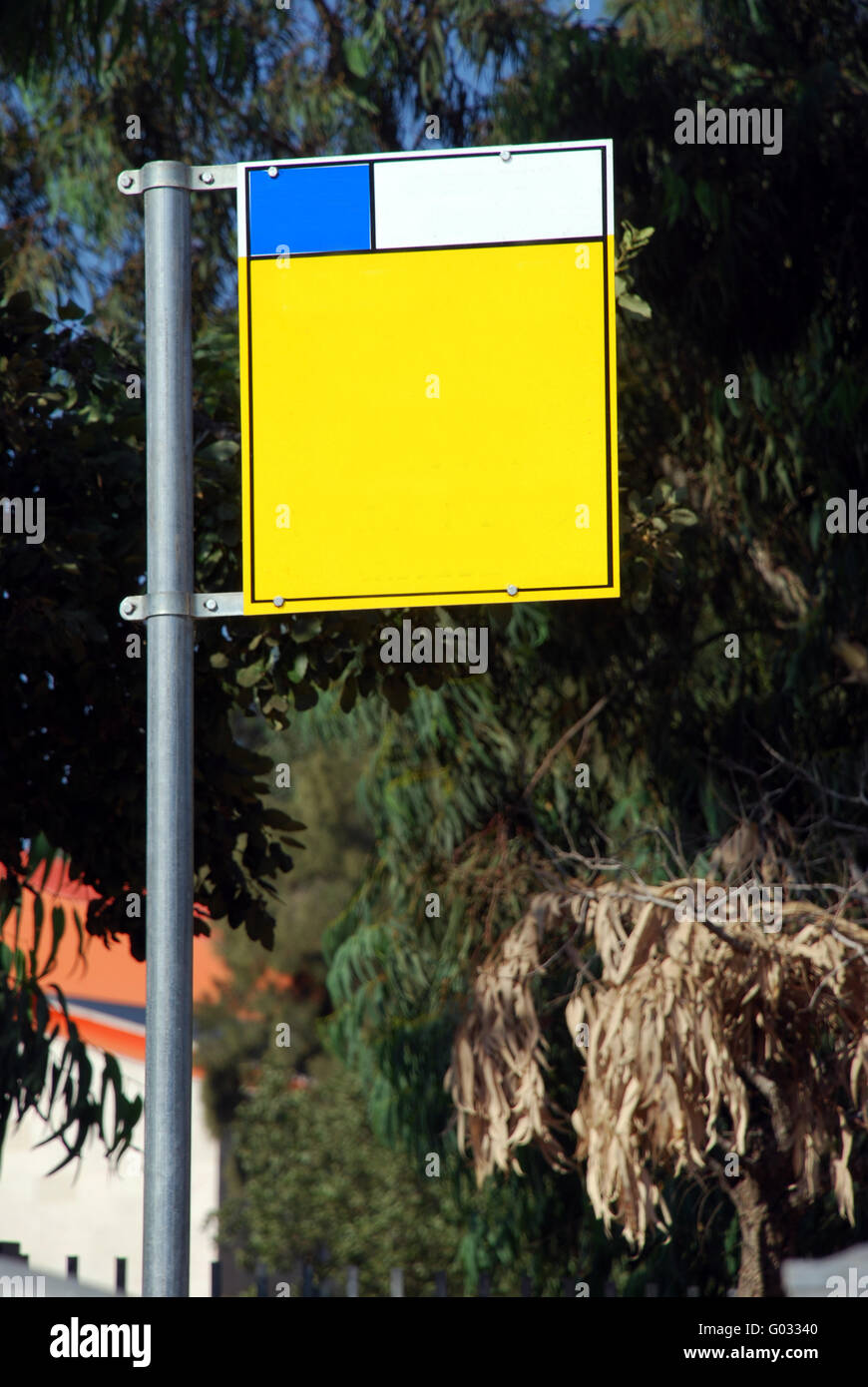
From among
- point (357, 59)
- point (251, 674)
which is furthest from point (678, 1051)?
point (357, 59)

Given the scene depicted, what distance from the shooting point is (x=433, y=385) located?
3861mm

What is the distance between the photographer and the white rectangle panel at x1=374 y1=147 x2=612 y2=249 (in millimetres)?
3850

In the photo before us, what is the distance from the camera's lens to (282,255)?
396 cm

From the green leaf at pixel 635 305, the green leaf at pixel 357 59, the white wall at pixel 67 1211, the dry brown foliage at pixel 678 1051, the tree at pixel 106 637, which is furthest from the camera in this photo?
the white wall at pixel 67 1211

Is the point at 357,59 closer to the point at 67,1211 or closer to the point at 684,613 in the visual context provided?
the point at 684,613

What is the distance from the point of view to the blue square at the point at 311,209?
3918mm

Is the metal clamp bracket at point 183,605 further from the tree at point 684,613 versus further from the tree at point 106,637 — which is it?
the tree at point 684,613

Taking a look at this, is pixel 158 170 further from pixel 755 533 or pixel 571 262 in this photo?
pixel 755 533

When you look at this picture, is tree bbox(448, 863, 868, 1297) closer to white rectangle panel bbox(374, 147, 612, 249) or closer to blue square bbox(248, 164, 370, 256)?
white rectangle panel bbox(374, 147, 612, 249)

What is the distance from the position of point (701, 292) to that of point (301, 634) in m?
5.16

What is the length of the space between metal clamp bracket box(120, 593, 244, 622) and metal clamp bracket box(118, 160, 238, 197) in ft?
3.34

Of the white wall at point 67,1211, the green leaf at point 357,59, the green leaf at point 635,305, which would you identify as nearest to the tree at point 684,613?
the green leaf at point 357,59

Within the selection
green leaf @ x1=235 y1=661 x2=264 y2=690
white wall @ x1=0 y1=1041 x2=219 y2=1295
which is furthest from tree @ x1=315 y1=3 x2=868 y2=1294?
white wall @ x1=0 y1=1041 x2=219 y2=1295

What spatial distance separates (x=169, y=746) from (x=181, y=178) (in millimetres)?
1414
